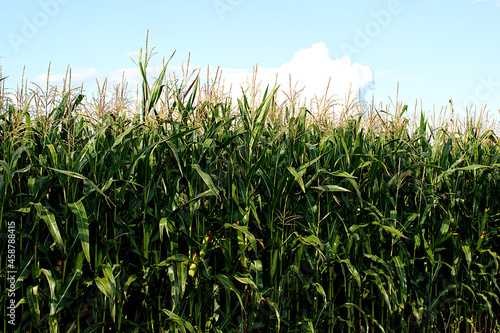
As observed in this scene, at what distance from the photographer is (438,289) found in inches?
171

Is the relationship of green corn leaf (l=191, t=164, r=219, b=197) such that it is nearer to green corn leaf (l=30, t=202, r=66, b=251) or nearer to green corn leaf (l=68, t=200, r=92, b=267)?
green corn leaf (l=68, t=200, r=92, b=267)

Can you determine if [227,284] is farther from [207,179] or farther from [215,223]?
[207,179]

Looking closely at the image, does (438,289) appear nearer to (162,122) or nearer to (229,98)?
(229,98)

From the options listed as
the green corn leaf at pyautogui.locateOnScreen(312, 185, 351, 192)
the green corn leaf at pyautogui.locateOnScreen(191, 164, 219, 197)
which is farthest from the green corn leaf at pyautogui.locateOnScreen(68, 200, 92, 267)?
the green corn leaf at pyautogui.locateOnScreen(312, 185, 351, 192)

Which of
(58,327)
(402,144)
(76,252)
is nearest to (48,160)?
(76,252)

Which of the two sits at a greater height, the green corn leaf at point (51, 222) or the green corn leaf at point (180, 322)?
the green corn leaf at point (51, 222)

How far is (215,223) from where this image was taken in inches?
130

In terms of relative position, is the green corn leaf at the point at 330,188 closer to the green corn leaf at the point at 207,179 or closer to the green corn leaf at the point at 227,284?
the green corn leaf at the point at 207,179

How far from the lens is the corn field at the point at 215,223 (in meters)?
3.01

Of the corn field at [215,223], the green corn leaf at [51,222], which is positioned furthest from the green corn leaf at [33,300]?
the green corn leaf at [51,222]

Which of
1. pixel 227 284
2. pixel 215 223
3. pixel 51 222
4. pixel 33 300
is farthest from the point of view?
pixel 215 223

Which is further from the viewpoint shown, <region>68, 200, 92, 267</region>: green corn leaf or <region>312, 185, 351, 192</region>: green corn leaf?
<region>312, 185, 351, 192</region>: green corn leaf

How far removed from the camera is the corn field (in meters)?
3.01

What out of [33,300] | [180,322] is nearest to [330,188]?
[180,322]
